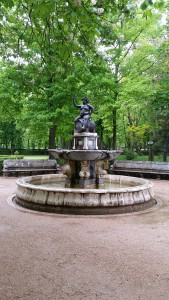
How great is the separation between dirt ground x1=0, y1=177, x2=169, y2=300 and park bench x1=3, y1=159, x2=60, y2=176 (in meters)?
9.11

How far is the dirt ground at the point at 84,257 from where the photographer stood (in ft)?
12.2

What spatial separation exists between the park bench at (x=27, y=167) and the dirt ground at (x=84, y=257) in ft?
29.9

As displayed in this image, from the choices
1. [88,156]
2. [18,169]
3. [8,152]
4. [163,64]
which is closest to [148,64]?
[163,64]

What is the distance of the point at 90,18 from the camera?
4.65 m

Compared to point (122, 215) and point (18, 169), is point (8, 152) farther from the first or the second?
point (122, 215)

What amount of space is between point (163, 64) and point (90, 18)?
64.5 feet

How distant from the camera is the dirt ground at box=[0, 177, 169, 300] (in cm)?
371

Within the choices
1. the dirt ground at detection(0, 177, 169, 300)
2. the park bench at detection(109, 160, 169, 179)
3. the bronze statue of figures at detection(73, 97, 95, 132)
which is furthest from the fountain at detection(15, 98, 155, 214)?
the park bench at detection(109, 160, 169, 179)

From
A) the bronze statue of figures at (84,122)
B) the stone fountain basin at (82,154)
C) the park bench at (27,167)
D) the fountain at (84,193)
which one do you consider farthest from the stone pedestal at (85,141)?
the park bench at (27,167)

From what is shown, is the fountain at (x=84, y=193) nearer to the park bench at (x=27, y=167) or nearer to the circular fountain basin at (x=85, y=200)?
the circular fountain basin at (x=85, y=200)

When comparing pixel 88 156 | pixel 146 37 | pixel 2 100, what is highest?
pixel 146 37

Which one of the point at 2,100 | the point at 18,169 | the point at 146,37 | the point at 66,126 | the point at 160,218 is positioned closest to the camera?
the point at 160,218

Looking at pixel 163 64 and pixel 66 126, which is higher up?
pixel 163 64

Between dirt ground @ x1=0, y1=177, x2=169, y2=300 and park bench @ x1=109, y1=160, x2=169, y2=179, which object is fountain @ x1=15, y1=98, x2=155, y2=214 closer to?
dirt ground @ x1=0, y1=177, x2=169, y2=300
